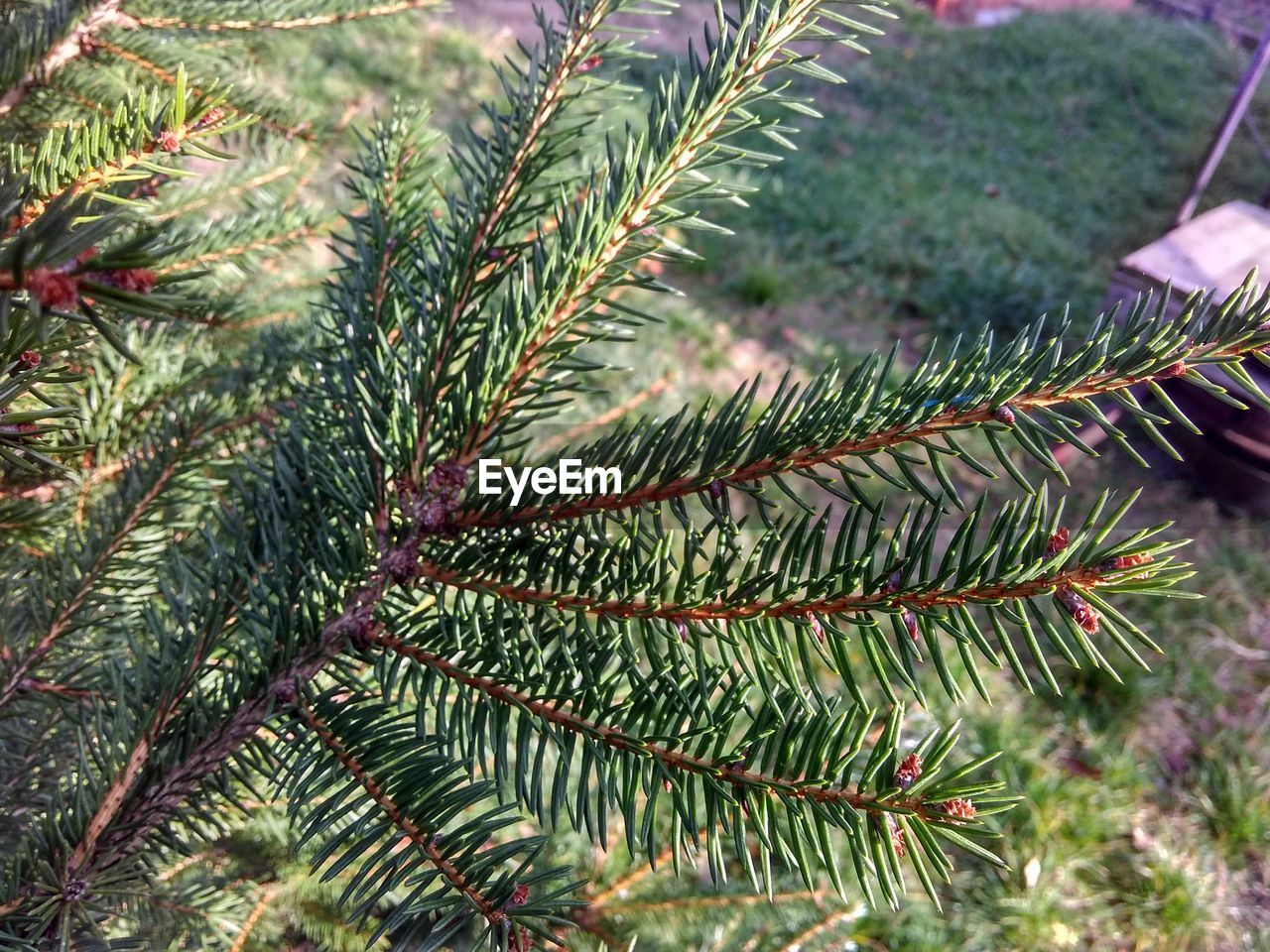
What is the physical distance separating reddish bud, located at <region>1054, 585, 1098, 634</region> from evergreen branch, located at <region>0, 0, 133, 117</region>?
2.51ft

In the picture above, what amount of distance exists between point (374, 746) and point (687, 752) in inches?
6.0

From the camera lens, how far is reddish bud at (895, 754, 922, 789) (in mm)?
352

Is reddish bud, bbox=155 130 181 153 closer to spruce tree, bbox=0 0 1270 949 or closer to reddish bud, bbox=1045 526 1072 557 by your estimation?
spruce tree, bbox=0 0 1270 949

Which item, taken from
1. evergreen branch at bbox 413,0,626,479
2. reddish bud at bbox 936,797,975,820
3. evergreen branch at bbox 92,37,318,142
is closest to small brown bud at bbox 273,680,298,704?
evergreen branch at bbox 413,0,626,479

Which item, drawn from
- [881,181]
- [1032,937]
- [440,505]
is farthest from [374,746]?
[881,181]

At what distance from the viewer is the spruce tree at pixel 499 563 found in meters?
0.34

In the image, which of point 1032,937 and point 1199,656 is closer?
point 1032,937

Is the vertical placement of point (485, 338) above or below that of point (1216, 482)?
above

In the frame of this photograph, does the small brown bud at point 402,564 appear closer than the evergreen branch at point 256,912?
Yes

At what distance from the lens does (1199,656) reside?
197 centimetres

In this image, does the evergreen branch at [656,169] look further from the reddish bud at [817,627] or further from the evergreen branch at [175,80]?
the evergreen branch at [175,80]

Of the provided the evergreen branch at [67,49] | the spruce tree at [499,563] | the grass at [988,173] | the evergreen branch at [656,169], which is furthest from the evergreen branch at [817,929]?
the grass at [988,173]

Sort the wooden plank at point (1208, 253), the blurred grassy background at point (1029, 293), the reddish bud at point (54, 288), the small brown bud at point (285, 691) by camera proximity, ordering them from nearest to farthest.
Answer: the reddish bud at point (54, 288) < the small brown bud at point (285, 691) < the blurred grassy background at point (1029, 293) < the wooden plank at point (1208, 253)

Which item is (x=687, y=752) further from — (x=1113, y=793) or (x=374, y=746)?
(x=1113, y=793)
